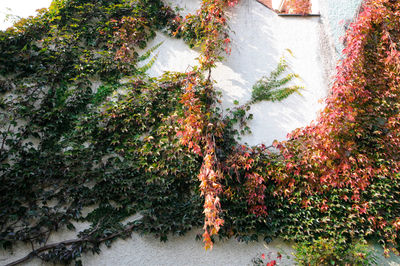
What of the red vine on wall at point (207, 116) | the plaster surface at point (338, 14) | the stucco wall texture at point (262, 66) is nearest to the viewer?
the red vine on wall at point (207, 116)

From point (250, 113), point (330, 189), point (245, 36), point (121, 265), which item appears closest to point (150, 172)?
point (121, 265)

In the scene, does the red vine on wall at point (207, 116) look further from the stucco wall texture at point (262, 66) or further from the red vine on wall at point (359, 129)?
the red vine on wall at point (359, 129)

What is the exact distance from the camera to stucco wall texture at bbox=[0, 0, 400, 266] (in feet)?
11.4

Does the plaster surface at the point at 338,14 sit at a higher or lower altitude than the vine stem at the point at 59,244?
higher

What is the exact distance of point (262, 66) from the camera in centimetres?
452

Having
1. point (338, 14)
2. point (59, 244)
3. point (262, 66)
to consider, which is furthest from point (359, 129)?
point (59, 244)

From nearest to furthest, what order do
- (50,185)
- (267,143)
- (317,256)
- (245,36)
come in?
(317,256), (50,185), (267,143), (245,36)

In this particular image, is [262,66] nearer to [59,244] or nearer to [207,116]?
[207,116]

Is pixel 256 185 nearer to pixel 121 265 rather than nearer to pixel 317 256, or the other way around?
pixel 317 256

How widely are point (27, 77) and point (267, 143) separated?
3674 mm

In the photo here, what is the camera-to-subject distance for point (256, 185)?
3527 millimetres

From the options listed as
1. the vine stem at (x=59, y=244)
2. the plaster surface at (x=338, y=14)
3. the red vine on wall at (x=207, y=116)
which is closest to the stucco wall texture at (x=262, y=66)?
the plaster surface at (x=338, y=14)

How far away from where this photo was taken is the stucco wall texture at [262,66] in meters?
3.46

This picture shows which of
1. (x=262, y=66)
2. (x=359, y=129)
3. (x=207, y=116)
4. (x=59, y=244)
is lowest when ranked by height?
(x=59, y=244)
